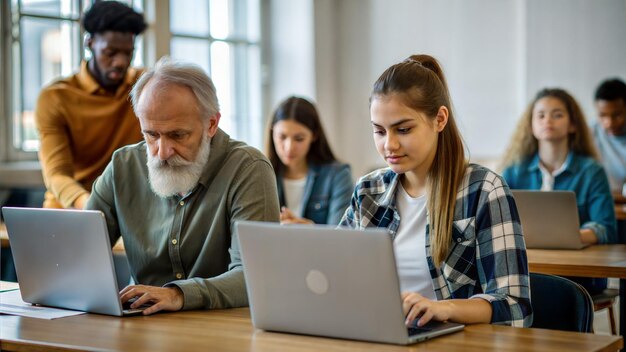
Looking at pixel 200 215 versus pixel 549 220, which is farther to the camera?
→ pixel 549 220

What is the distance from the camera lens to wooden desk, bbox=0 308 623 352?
68.2 inches

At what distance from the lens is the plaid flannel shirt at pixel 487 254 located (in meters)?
2.04

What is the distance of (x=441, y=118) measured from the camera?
7.41 ft

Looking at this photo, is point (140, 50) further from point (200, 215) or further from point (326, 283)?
point (326, 283)

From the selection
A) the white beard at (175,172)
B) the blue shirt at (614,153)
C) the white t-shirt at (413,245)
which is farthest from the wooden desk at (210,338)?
the blue shirt at (614,153)

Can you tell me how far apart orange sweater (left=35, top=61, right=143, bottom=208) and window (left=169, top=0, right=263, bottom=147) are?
201 cm

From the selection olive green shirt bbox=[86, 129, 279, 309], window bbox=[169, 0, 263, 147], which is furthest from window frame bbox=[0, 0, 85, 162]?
olive green shirt bbox=[86, 129, 279, 309]

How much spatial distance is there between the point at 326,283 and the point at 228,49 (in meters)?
5.26

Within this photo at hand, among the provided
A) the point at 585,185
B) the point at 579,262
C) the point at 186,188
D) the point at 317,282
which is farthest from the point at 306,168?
the point at 317,282

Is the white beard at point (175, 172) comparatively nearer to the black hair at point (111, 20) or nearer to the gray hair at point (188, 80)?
the gray hair at point (188, 80)

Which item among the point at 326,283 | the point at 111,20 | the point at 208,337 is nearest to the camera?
the point at 326,283

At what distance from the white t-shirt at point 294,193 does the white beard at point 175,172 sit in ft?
5.99

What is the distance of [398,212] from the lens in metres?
2.34

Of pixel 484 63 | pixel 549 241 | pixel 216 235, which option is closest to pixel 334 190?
pixel 549 241
